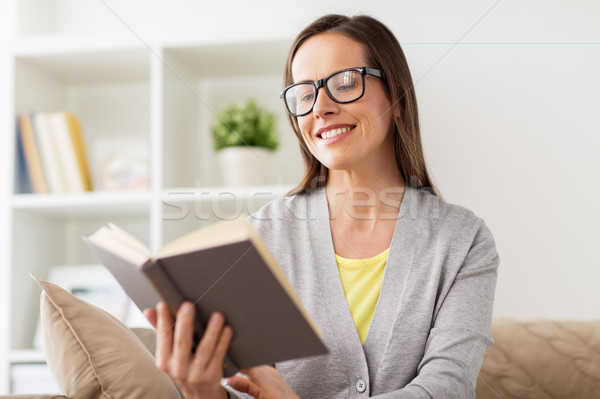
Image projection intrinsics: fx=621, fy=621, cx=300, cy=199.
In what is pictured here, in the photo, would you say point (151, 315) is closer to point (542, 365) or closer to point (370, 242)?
point (370, 242)

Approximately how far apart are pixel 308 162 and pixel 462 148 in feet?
3.22

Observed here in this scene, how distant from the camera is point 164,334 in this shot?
0.91m

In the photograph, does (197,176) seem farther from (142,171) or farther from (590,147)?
(590,147)

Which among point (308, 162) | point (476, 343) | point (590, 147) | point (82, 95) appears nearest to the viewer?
point (476, 343)

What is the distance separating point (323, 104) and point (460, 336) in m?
0.56

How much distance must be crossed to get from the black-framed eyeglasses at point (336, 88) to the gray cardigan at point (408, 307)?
0.87ft

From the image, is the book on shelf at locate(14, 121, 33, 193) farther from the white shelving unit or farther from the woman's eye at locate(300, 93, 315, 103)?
the woman's eye at locate(300, 93, 315, 103)

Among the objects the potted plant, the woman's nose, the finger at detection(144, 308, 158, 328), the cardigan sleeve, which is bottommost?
the cardigan sleeve

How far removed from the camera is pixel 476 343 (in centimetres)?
121

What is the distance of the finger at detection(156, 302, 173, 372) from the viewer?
894 millimetres

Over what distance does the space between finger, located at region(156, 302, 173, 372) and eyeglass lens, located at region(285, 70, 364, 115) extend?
2.13 feet

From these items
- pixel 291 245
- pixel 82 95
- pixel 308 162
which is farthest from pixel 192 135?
pixel 291 245

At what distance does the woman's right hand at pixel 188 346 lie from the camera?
2.93 ft

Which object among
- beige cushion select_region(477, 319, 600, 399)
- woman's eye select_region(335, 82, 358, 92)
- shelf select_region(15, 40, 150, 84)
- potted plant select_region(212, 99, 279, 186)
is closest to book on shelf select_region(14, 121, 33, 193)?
shelf select_region(15, 40, 150, 84)
